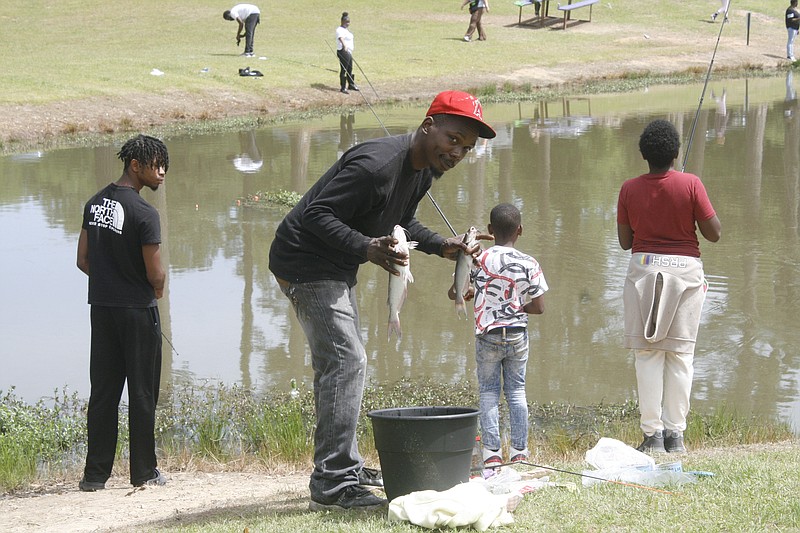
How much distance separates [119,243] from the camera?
6148 millimetres

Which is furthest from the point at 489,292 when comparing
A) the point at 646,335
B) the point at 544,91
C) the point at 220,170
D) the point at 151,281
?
the point at 544,91

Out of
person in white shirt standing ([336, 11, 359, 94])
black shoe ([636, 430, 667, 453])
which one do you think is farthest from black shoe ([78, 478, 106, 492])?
person in white shirt standing ([336, 11, 359, 94])

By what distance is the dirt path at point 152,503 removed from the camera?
5543 millimetres

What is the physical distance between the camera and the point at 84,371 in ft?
29.4

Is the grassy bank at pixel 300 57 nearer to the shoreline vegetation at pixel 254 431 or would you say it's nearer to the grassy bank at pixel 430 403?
the shoreline vegetation at pixel 254 431

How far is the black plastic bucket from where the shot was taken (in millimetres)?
4891

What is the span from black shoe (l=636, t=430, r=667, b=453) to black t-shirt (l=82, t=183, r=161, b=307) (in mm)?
2990

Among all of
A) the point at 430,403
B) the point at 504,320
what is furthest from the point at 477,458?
the point at 430,403

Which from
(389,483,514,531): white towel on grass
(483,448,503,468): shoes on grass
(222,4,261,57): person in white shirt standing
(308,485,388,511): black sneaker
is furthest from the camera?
(222,4,261,57): person in white shirt standing

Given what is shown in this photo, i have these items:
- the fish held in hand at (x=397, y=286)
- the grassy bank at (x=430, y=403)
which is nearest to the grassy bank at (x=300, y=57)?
the grassy bank at (x=430, y=403)

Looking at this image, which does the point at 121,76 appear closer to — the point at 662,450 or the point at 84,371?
the point at 84,371

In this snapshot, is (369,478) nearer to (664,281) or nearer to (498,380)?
(498,380)

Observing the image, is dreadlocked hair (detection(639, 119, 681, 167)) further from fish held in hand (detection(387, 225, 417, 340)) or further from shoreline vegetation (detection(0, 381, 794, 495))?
fish held in hand (detection(387, 225, 417, 340))

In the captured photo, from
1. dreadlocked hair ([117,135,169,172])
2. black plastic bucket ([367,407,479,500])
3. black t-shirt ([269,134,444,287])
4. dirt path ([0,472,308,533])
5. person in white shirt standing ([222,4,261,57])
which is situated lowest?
dirt path ([0,472,308,533])
